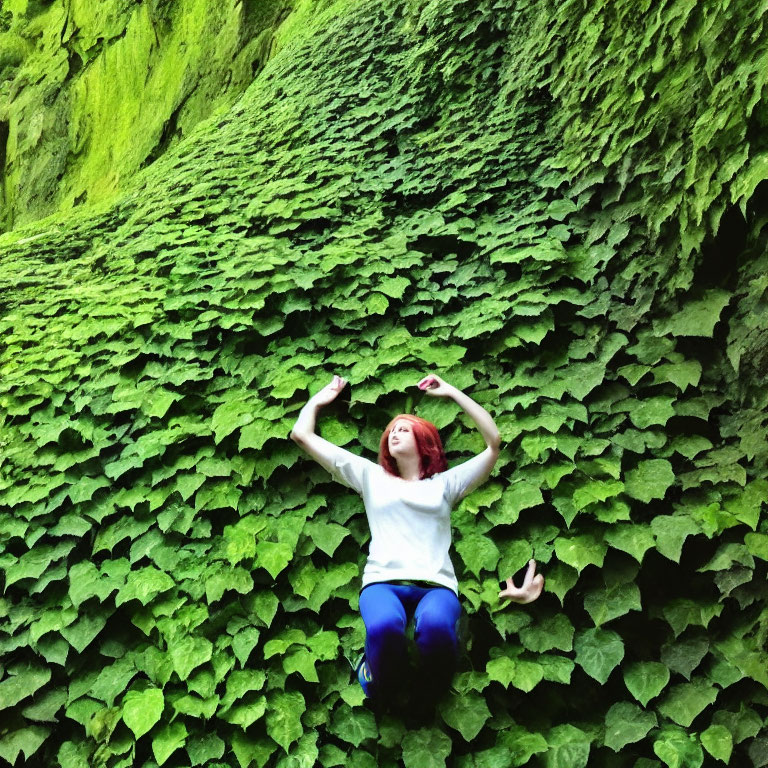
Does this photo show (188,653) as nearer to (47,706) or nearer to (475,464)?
(47,706)

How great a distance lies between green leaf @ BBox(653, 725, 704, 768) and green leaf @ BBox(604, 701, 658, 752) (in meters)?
0.06

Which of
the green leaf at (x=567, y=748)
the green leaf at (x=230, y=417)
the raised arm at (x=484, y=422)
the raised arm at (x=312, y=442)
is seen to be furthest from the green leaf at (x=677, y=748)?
the green leaf at (x=230, y=417)

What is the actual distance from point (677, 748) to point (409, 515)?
145 centimetres

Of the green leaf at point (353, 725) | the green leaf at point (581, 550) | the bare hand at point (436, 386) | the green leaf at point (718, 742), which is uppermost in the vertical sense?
the bare hand at point (436, 386)

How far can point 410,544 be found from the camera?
2631 mm

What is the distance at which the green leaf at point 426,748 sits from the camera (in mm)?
2703

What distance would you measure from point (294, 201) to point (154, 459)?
250 cm

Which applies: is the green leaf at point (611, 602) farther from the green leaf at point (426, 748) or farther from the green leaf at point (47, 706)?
the green leaf at point (47, 706)

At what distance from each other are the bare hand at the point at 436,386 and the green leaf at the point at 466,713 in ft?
4.47

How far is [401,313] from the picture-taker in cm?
411

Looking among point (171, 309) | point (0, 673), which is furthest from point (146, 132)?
point (0, 673)

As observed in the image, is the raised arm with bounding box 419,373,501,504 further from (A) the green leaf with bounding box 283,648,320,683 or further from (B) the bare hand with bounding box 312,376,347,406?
(A) the green leaf with bounding box 283,648,320,683

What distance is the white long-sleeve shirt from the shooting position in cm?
259

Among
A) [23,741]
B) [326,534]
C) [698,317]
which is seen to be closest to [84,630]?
[23,741]
